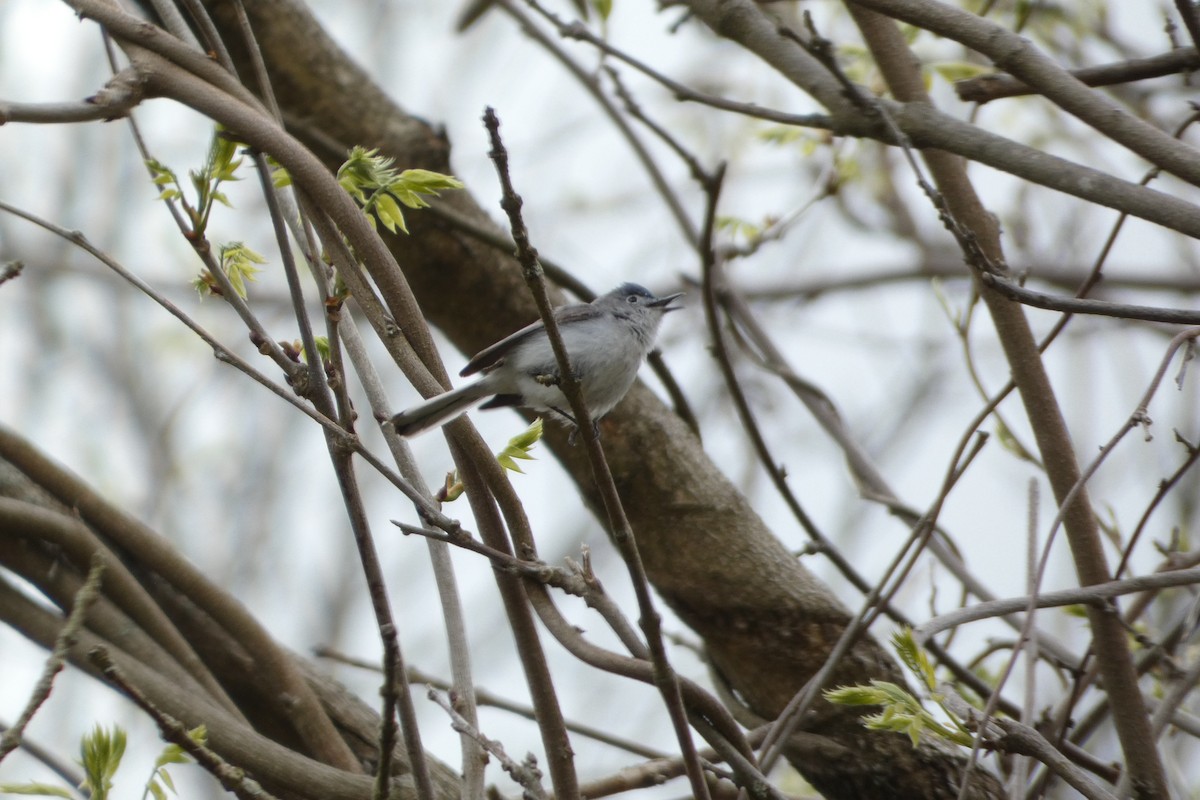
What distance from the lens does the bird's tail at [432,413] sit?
2225 mm

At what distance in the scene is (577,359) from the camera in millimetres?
3395

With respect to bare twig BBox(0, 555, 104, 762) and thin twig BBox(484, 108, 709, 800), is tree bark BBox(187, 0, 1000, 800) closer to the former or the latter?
thin twig BBox(484, 108, 709, 800)

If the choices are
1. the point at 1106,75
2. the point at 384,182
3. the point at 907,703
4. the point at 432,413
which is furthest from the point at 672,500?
the point at 1106,75

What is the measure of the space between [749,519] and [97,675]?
160 cm

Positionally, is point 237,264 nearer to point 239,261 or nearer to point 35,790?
point 239,261

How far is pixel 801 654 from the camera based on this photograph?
2.88m

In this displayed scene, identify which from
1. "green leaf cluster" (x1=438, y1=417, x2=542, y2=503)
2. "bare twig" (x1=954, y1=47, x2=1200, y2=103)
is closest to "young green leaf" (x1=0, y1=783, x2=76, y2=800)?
"green leaf cluster" (x1=438, y1=417, x2=542, y2=503)

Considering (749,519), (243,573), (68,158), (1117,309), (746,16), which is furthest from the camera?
(68,158)

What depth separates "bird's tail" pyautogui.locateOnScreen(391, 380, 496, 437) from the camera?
7.30ft

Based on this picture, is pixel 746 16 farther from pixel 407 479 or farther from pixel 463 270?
pixel 407 479

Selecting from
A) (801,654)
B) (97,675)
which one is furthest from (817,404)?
(97,675)

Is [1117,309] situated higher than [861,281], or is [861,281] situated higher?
[861,281]

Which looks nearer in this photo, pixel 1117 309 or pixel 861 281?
pixel 1117 309

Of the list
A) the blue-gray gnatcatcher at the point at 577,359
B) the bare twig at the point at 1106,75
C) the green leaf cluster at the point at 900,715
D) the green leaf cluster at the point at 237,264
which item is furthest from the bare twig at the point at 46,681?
the bare twig at the point at 1106,75
